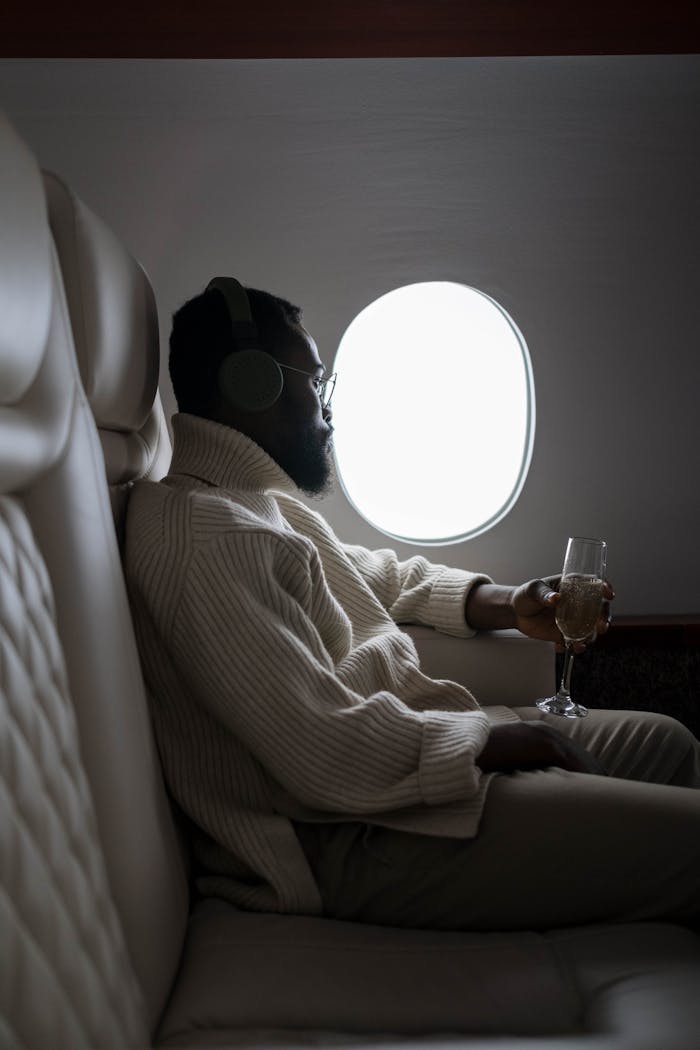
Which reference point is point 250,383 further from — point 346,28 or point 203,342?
point 346,28

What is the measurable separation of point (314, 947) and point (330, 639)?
17.0 inches

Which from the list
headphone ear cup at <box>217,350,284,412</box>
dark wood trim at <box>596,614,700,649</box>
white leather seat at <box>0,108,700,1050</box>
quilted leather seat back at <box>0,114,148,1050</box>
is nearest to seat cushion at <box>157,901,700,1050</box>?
white leather seat at <box>0,108,700,1050</box>

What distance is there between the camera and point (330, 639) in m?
1.25

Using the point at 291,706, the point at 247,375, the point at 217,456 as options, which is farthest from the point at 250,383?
the point at 291,706

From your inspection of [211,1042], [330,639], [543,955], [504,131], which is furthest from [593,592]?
[504,131]

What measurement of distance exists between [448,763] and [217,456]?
0.55m

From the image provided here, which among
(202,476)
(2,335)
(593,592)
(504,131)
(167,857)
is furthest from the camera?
(504,131)

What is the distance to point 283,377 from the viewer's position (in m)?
1.41

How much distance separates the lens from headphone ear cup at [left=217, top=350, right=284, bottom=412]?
1287mm

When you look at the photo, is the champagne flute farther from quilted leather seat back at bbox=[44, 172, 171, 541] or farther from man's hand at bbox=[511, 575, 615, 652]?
quilted leather seat back at bbox=[44, 172, 171, 541]

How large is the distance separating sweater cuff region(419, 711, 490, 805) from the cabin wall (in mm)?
1294

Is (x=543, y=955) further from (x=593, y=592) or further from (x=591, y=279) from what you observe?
(x=591, y=279)

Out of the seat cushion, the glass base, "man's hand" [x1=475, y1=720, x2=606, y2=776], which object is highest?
"man's hand" [x1=475, y1=720, x2=606, y2=776]

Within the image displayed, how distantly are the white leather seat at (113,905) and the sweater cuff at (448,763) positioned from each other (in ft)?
0.52
